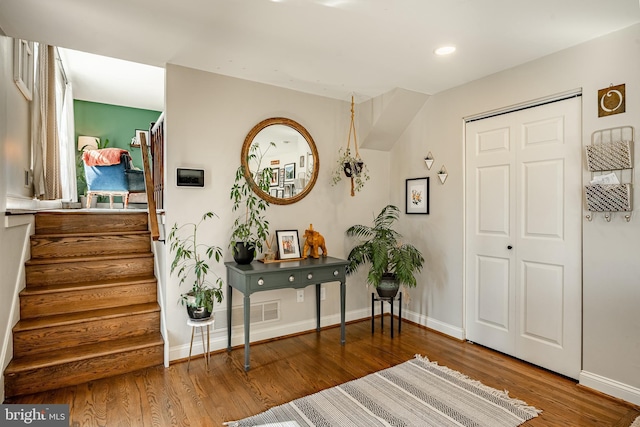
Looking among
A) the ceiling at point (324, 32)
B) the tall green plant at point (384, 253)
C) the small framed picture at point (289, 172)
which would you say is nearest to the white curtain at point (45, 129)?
the ceiling at point (324, 32)

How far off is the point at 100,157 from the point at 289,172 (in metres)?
3.10

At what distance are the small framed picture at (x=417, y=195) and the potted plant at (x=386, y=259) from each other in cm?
17

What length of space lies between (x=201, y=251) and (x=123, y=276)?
2.71 feet

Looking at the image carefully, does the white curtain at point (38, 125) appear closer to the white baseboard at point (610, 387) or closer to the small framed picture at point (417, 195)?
the small framed picture at point (417, 195)

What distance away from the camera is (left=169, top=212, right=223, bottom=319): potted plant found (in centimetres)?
274

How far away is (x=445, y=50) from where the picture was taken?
2.58 metres

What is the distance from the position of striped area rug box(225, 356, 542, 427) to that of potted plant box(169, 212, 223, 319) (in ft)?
3.22

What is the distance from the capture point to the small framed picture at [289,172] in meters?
3.45

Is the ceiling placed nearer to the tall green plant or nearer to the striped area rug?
the tall green plant

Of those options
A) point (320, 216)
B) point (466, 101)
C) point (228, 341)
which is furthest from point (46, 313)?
point (466, 101)

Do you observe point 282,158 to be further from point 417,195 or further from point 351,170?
point 417,195

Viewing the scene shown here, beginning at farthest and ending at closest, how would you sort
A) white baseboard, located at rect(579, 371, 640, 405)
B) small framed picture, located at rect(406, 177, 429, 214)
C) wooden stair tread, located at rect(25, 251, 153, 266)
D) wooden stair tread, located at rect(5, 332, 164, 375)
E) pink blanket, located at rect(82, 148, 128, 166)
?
pink blanket, located at rect(82, 148, 128, 166)
small framed picture, located at rect(406, 177, 429, 214)
wooden stair tread, located at rect(25, 251, 153, 266)
wooden stair tread, located at rect(5, 332, 164, 375)
white baseboard, located at rect(579, 371, 640, 405)

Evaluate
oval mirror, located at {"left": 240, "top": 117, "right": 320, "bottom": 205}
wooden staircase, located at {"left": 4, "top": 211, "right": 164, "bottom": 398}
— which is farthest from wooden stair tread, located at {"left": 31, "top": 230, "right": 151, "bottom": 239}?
oval mirror, located at {"left": 240, "top": 117, "right": 320, "bottom": 205}

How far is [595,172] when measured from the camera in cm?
→ 239
